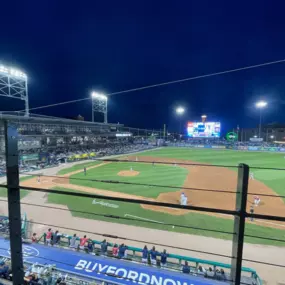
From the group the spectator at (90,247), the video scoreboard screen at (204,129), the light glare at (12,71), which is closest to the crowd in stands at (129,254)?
the spectator at (90,247)

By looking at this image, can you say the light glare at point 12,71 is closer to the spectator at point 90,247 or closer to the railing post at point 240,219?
the spectator at point 90,247

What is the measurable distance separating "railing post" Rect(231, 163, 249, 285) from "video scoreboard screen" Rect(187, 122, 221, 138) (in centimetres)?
5460

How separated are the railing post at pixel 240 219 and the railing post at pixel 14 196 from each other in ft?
7.03

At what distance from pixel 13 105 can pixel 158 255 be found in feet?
160

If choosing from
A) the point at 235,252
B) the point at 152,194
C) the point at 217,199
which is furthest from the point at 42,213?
the point at 235,252

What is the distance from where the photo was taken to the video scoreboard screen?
5328 cm

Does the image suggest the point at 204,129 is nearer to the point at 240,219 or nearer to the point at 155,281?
the point at 155,281

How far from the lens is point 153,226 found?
473 inches

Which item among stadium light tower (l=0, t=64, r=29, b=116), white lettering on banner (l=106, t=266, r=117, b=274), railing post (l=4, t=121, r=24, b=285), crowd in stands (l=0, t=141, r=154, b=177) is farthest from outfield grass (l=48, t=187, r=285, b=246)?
stadium light tower (l=0, t=64, r=29, b=116)

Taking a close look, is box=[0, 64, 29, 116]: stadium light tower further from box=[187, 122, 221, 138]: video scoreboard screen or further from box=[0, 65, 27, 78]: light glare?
box=[187, 122, 221, 138]: video scoreboard screen

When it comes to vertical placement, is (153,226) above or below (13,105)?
below

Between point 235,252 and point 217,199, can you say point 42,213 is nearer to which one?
point 217,199

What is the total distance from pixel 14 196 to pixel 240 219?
7.23 ft

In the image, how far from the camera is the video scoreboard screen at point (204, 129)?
53.3 meters
